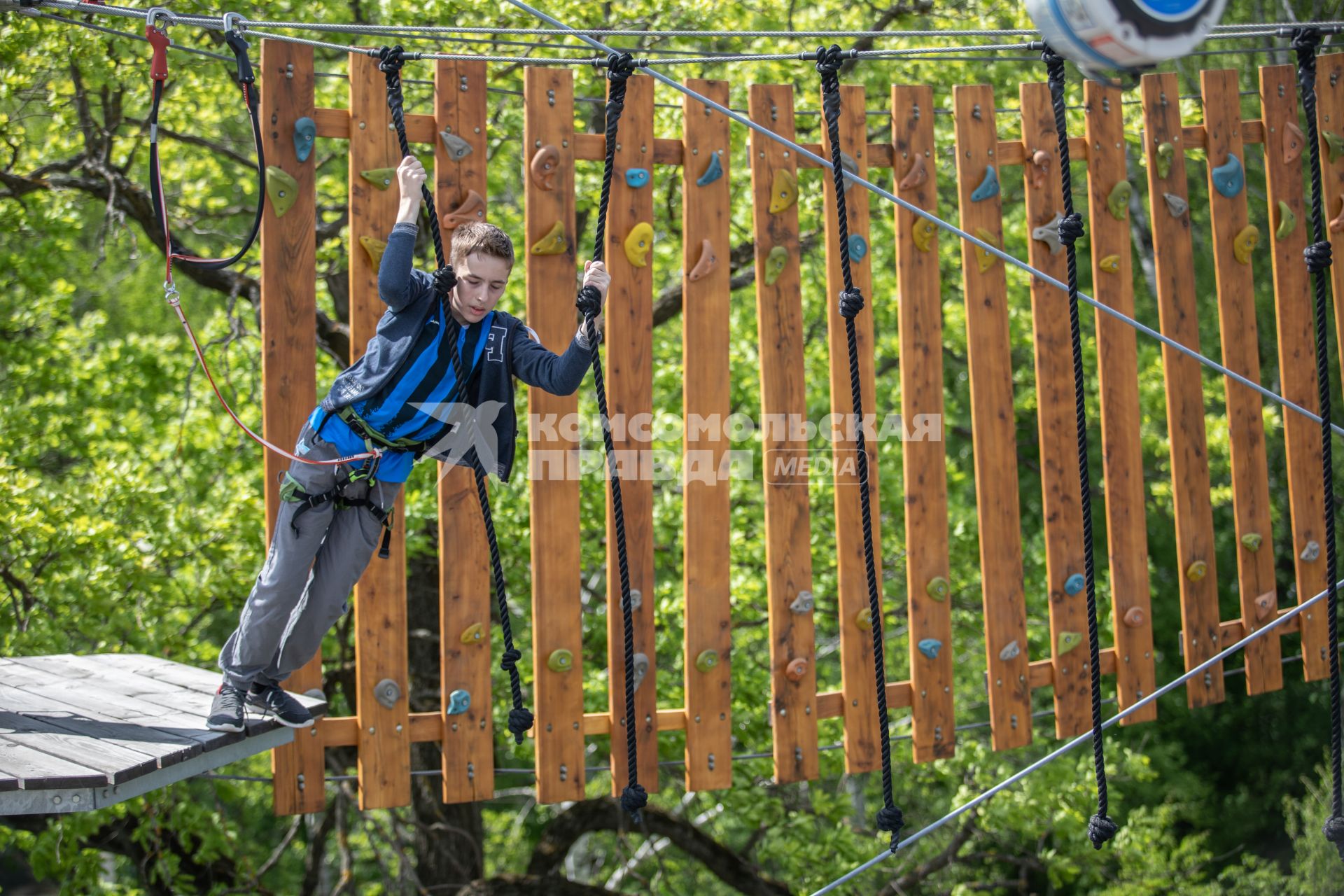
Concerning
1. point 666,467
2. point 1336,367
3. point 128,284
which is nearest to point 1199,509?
point 666,467

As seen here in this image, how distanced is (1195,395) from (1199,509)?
1.20 ft

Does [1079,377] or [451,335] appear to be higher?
[451,335]

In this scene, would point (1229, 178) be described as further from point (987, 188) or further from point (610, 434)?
point (610, 434)

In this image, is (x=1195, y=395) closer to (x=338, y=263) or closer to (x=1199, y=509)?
(x=1199, y=509)

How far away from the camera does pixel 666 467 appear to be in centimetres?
561

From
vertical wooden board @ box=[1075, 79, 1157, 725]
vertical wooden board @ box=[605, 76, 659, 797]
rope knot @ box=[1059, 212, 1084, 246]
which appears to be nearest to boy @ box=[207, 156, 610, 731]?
vertical wooden board @ box=[605, 76, 659, 797]

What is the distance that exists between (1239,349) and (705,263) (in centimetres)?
186

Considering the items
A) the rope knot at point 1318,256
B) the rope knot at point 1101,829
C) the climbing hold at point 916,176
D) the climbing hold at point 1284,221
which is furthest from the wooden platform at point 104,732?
the climbing hold at point 1284,221

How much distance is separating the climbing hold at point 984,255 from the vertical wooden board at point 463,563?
1460 mm

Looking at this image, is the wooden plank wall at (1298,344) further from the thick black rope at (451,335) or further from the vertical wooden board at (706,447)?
the thick black rope at (451,335)

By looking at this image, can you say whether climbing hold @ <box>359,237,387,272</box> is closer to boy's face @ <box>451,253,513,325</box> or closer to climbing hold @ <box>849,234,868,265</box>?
boy's face @ <box>451,253,513,325</box>

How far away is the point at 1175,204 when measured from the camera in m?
3.65

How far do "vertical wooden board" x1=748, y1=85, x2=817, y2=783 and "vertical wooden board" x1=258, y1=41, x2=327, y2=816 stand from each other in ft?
3.94

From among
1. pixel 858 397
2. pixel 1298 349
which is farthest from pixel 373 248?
pixel 1298 349
